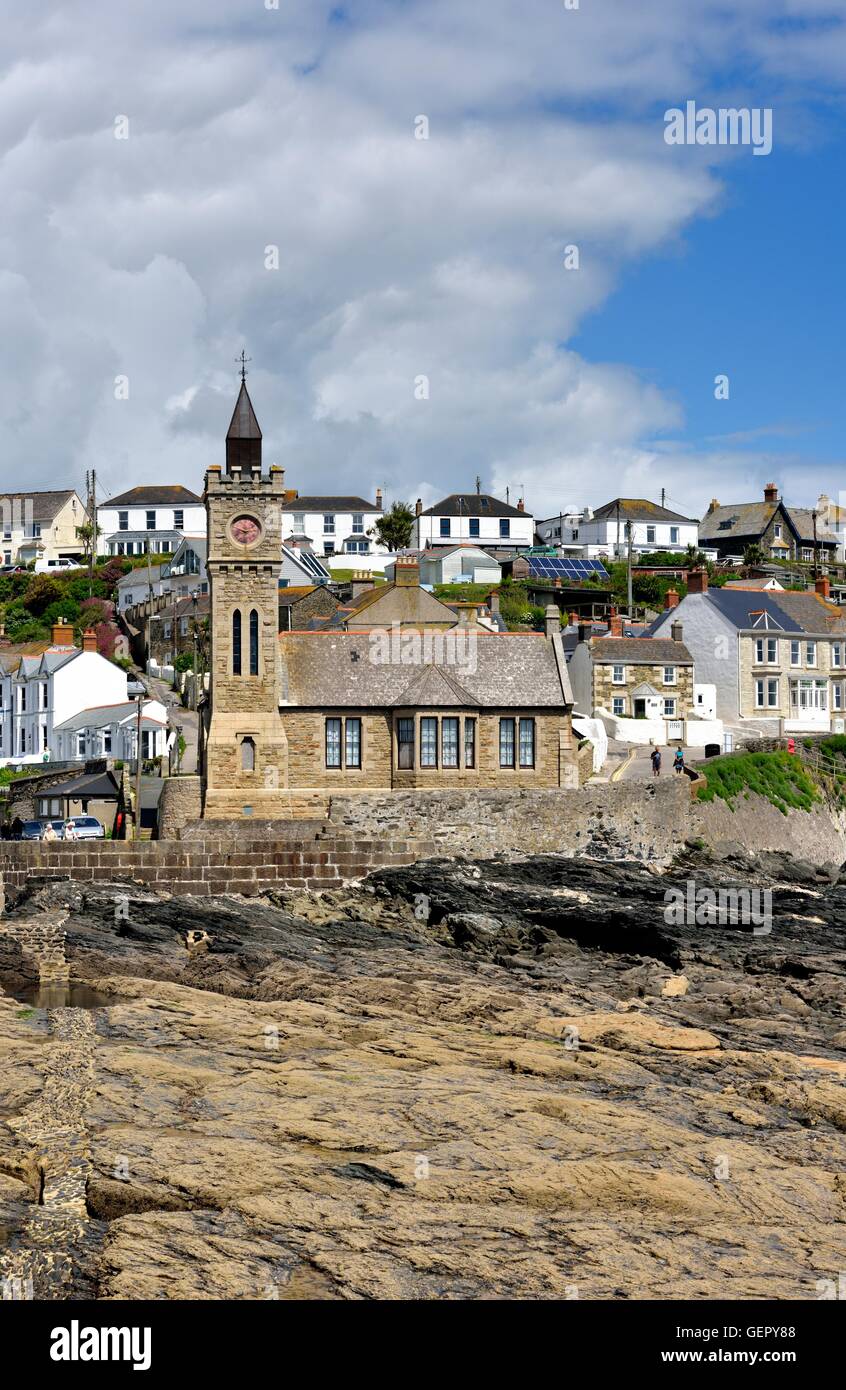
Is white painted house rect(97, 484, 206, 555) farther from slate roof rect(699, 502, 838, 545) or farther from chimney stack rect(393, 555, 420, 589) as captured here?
chimney stack rect(393, 555, 420, 589)

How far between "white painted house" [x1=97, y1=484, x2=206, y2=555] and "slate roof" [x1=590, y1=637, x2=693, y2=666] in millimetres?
50769

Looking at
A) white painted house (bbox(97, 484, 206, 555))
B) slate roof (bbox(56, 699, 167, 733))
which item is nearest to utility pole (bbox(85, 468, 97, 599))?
white painted house (bbox(97, 484, 206, 555))

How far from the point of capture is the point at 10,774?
2307 inches

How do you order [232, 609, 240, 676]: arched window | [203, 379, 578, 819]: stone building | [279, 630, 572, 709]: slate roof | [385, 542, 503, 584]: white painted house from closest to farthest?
[203, 379, 578, 819]: stone building, [232, 609, 240, 676]: arched window, [279, 630, 572, 709]: slate roof, [385, 542, 503, 584]: white painted house

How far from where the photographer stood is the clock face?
144 feet

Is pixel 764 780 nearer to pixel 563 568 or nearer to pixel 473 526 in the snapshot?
pixel 563 568

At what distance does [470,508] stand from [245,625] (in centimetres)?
6211

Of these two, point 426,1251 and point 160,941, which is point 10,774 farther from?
point 426,1251

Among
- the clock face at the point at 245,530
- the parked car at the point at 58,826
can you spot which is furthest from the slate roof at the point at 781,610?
the parked car at the point at 58,826

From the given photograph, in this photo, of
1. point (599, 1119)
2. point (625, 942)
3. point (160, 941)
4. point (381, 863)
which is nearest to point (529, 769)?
point (381, 863)

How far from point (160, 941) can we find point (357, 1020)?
28.4ft

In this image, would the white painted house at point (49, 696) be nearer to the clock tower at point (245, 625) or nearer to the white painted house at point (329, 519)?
the clock tower at point (245, 625)

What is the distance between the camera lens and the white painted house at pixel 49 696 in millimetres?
64500

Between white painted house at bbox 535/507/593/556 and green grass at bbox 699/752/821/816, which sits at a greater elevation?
white painted house at bbox 535/507/593/556
